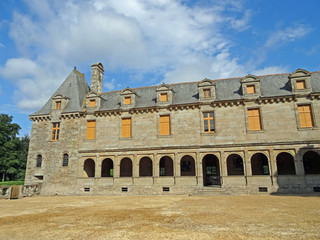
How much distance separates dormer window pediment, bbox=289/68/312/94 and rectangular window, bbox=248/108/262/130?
3.63m

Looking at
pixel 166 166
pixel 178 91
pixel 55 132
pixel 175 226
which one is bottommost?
pixel 175 226

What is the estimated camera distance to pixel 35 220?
998 cm

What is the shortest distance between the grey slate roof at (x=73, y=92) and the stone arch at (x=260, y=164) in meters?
18.4

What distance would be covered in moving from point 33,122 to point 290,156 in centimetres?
2644

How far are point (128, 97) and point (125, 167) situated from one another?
735 centimetres

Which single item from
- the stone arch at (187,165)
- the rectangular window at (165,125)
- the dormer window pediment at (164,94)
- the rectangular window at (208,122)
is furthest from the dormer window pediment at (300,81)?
the rectangular window at (165,125)

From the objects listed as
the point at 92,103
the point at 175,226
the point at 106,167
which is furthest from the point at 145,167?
the point at 175,226

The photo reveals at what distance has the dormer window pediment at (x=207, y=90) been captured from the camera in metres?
21.8

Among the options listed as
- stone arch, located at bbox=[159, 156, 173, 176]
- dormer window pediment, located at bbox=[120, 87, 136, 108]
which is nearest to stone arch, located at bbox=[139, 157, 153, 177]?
stone arch, located at bbox=[159, 156, 173, 176]

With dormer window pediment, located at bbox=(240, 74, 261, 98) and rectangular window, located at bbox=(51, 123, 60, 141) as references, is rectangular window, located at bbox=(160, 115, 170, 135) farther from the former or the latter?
rectangular window, located at bbox=(51, 123, 60, 141)

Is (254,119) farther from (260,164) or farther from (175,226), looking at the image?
(175,226)

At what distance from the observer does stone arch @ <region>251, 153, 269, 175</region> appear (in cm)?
2142

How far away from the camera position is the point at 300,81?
20172 millimetres

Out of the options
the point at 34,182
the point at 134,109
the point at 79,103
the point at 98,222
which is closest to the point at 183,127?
the point at 134,109
